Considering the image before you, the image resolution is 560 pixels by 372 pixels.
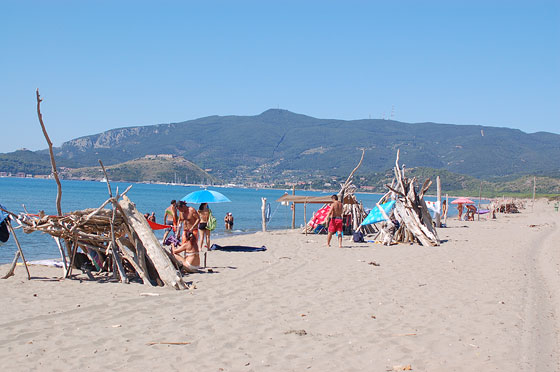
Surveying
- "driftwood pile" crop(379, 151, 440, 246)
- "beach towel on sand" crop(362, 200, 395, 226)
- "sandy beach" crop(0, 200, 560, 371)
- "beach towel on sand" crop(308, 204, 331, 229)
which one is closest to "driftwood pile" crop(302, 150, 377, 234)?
"beach towel on sand" crop(308, 204, 331, 229)

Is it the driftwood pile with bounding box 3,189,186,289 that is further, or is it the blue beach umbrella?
the blue beach umbrella

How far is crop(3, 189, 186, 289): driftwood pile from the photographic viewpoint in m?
7.36

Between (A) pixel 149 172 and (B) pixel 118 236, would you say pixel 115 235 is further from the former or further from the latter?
(A) pixel 149 172

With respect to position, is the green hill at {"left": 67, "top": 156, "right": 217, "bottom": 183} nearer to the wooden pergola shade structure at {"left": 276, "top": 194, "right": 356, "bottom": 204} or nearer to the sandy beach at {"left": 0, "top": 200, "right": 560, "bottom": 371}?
the wooden pergola shade structure at {"left": 276, "top": 194, "right": 356, "bottom": 204}

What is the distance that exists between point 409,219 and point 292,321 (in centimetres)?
892

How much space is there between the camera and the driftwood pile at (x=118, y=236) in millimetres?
7363

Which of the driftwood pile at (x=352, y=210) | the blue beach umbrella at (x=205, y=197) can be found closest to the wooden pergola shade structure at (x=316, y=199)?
the driftwood pile at (x=352, y=210)

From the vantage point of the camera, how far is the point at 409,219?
1398cm

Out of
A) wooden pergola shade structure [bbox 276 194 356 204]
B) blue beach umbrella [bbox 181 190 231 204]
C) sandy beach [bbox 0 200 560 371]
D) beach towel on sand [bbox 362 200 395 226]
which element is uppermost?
blue beach umbrella [bbox 181 190 231 204]

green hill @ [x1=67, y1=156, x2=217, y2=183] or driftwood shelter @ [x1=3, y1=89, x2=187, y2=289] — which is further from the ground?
green hill @ [x1=67, y1=156, x2=217, y2=183]

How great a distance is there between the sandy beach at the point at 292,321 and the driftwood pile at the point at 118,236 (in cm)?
30

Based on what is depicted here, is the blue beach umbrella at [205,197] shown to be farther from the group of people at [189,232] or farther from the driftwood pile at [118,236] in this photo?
the driftwood pile at [118,236]

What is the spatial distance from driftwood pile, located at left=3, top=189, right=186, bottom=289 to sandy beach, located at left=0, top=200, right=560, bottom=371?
0.30 meters

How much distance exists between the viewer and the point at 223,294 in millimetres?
6992
